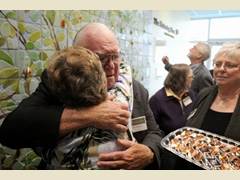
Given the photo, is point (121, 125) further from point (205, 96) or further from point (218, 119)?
point (205, 96)

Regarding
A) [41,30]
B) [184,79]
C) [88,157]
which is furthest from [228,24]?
[88,157]

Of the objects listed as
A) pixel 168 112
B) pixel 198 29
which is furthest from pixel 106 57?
pixel 198 29

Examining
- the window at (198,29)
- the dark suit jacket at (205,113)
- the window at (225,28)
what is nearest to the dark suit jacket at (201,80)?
the dark suit jacket at (205,113)

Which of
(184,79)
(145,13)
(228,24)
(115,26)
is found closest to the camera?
(115,26)

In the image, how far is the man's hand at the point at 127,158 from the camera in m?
0.76

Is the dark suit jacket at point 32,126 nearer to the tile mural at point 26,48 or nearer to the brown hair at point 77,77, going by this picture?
the brown hair at point 77,77

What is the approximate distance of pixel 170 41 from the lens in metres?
4.52

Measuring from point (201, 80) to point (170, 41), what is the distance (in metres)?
2.23

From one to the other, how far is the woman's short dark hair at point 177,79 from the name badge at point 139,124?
1.10 meters

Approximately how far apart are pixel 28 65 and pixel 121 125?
0.73 meters

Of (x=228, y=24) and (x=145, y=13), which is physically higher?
(x=228, y=24)

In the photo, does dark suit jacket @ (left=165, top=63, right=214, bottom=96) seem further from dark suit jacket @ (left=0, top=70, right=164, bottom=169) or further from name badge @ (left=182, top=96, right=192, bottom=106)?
dark suit jacket @ (left=0, top=70, right=164, bottom=169)

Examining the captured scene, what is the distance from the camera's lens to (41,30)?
4.11 feet

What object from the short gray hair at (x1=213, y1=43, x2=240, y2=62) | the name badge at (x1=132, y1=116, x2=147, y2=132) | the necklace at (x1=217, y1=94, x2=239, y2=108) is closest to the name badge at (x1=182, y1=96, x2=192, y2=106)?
the necklace at (x1=217, y1=94, x2=239, y2=108)
